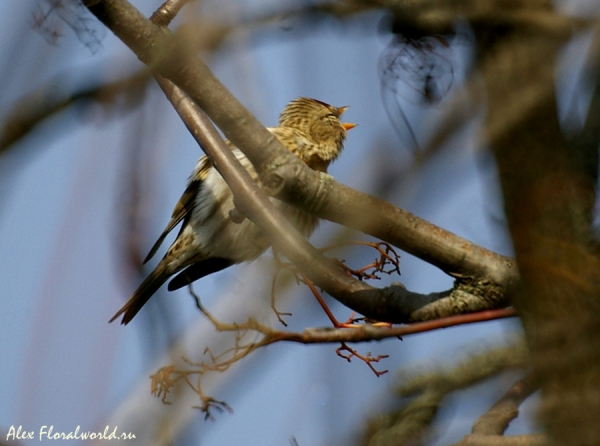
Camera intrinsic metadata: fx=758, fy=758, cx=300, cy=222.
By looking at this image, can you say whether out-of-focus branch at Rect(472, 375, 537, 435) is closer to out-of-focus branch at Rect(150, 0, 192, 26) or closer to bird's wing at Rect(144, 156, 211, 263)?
out-of-focus branch at Rect(150, 0, 192, 26)

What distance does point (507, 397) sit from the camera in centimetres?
220

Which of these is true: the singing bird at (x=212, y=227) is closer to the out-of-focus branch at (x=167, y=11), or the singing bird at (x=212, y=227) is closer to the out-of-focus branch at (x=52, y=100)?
the out-of-focus branch at (x=52, y=100)

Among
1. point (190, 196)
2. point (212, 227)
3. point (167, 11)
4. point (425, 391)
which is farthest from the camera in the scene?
point (190, 196)

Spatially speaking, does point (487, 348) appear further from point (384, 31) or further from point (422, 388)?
point (384, 31)

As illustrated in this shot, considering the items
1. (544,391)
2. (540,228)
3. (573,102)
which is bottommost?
(544,391)

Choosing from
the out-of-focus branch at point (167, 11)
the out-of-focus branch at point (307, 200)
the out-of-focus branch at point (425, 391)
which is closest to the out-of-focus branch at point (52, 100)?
the out-of-focus branch at point (167, 11)

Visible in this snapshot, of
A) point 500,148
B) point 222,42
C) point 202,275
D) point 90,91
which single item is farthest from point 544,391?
point 202,275

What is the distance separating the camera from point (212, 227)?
466 centimetres

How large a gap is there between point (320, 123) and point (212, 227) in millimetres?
1154

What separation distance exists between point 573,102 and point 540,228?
0.36 meters

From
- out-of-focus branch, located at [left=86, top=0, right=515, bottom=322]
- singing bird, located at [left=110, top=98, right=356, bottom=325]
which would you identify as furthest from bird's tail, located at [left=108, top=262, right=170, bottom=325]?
out-of-focus branch, located at [left=86, top=0, right=515, bottom=322]

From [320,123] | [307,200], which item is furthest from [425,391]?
[320,123]

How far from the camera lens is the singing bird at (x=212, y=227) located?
458 cm

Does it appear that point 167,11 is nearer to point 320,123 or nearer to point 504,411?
point 504,411
